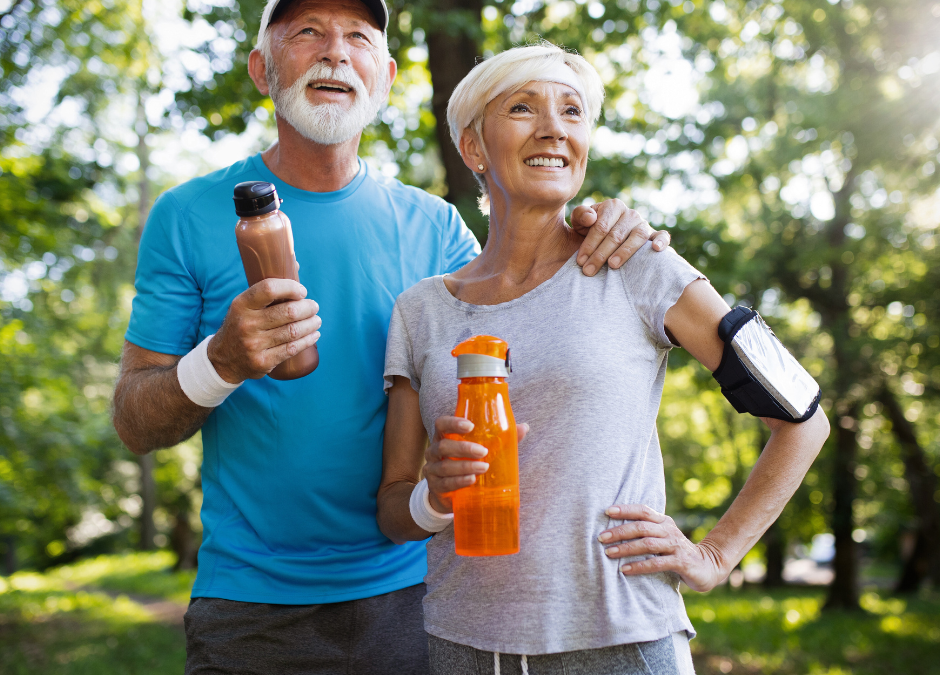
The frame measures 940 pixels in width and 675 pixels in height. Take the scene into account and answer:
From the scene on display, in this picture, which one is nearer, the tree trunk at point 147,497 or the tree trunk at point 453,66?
the tree trunk at point 453,66

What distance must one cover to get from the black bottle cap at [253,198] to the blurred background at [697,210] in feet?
10.9

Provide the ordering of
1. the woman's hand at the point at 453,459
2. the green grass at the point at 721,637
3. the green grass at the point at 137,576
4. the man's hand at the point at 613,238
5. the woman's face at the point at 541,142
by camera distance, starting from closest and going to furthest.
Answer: the woman's hand at the point at 453,459, the man's hand at the point at 613,238, the woman's face at the point at 541,142, the green grass at the point at 721,637, the green grass at the point at 137,576

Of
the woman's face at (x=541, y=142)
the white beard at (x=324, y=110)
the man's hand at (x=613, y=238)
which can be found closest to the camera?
the man's hand at (x=613, y=238)

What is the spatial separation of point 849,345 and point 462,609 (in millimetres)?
11916

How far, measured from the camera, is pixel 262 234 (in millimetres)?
1863

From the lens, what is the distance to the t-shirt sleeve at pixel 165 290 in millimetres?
2447

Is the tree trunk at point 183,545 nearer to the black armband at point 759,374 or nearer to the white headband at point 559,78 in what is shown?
the white headband at point 559,78

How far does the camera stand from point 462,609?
197 centimetres

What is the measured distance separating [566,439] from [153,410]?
1.26 metres

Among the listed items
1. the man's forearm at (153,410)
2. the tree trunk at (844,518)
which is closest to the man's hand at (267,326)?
the man's forearm at (153,410)

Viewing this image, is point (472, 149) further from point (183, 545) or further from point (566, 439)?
point (183, 545)

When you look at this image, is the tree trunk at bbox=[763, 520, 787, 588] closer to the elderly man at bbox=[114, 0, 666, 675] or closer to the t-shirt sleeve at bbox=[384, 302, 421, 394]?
the elderly man at bbox=[114, 0, 666, 675]

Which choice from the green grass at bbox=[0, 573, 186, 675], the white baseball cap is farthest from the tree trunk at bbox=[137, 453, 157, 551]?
the white baseball cap

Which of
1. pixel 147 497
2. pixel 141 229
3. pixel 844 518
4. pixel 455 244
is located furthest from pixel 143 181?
pixel 455 244
